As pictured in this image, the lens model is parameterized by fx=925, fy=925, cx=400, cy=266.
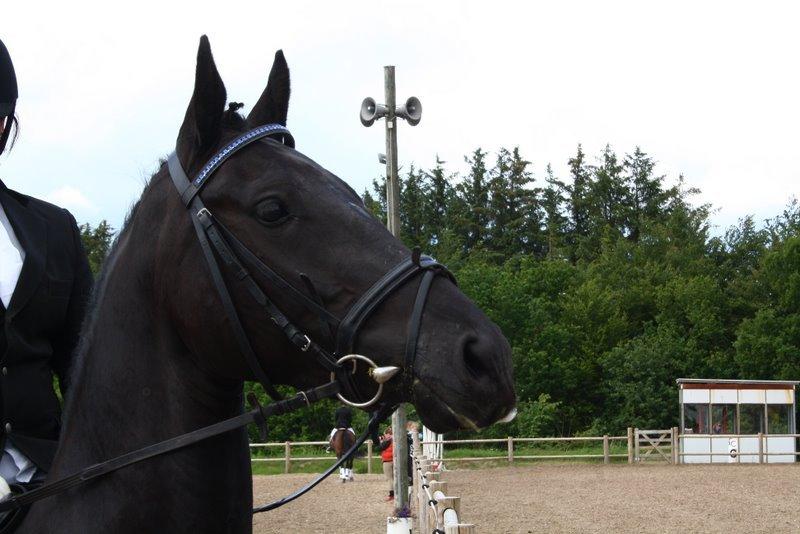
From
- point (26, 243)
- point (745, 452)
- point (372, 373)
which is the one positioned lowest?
point (745, 452)

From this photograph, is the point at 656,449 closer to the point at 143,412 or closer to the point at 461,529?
the point at 461,529

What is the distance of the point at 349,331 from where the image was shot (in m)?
2.26

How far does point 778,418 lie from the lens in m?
32.0

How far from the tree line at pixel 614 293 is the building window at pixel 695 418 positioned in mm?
6912

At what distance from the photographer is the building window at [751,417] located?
3178 cm

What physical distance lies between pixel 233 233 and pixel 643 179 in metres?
63.8

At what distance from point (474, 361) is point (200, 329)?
2.49ft

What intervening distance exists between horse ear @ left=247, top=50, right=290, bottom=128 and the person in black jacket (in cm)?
77

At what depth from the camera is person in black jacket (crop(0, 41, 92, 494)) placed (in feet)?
8.81

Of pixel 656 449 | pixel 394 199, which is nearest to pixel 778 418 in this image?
pixel 656 449

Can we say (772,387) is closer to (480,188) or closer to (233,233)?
(233,233)

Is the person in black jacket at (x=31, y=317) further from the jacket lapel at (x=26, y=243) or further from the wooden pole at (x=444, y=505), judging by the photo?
the wooden pole at (x=444, y=505)

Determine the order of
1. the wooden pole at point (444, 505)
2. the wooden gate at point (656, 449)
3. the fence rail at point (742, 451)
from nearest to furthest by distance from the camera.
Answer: the wooden pole at point (444, 505) → the fence rail at point (742, 451) → the wooden gate at point (656, 449)

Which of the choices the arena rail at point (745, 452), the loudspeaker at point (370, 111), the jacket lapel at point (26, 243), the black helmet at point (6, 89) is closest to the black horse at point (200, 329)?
the jacket lapel at point (26, 243)
